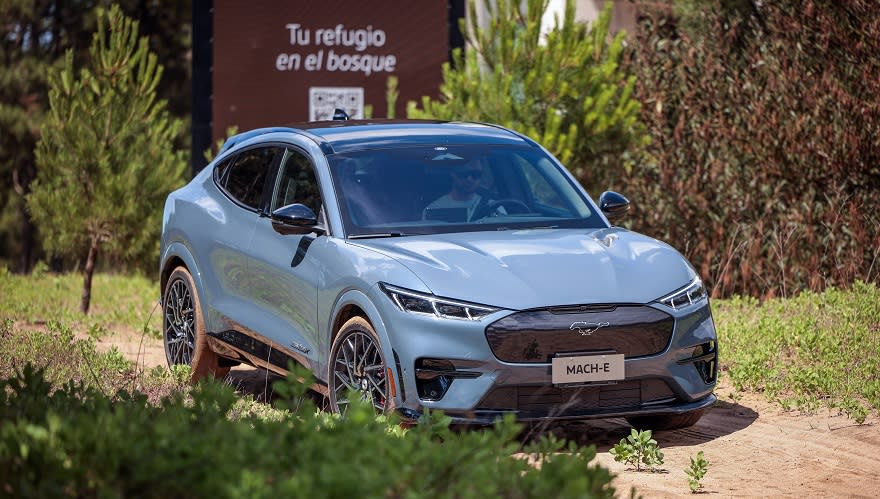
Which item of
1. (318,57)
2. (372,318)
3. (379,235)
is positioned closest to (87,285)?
(318,57)

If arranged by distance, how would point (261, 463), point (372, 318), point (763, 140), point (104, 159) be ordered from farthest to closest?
point (104, 159) → point (763, 140) → point (372, 318) → point (261, 463)

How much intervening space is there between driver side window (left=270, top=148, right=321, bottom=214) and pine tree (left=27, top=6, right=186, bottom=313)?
6.12 meters

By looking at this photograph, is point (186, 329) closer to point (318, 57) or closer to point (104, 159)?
point (104, 159)

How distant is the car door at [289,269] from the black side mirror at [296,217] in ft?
0.30

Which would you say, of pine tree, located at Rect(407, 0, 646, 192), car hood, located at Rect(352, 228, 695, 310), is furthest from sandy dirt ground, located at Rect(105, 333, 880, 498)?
pine tree, located at Rect(407, 0, 646, 192)

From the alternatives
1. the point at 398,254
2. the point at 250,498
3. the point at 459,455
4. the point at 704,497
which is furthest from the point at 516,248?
the point at 250,498

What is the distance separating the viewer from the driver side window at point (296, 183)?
8.13m

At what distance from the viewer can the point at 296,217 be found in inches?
301

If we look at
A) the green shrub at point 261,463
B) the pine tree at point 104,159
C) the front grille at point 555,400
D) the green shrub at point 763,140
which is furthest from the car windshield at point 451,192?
the pine tree at point 104,159

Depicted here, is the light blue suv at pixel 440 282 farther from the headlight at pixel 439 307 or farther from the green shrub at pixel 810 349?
the green shrub at pixel 810 349

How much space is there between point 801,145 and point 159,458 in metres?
10.8

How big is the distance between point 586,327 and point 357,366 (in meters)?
1.25

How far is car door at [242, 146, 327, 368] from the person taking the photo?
7676 mm

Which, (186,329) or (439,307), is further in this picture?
(186,329)
